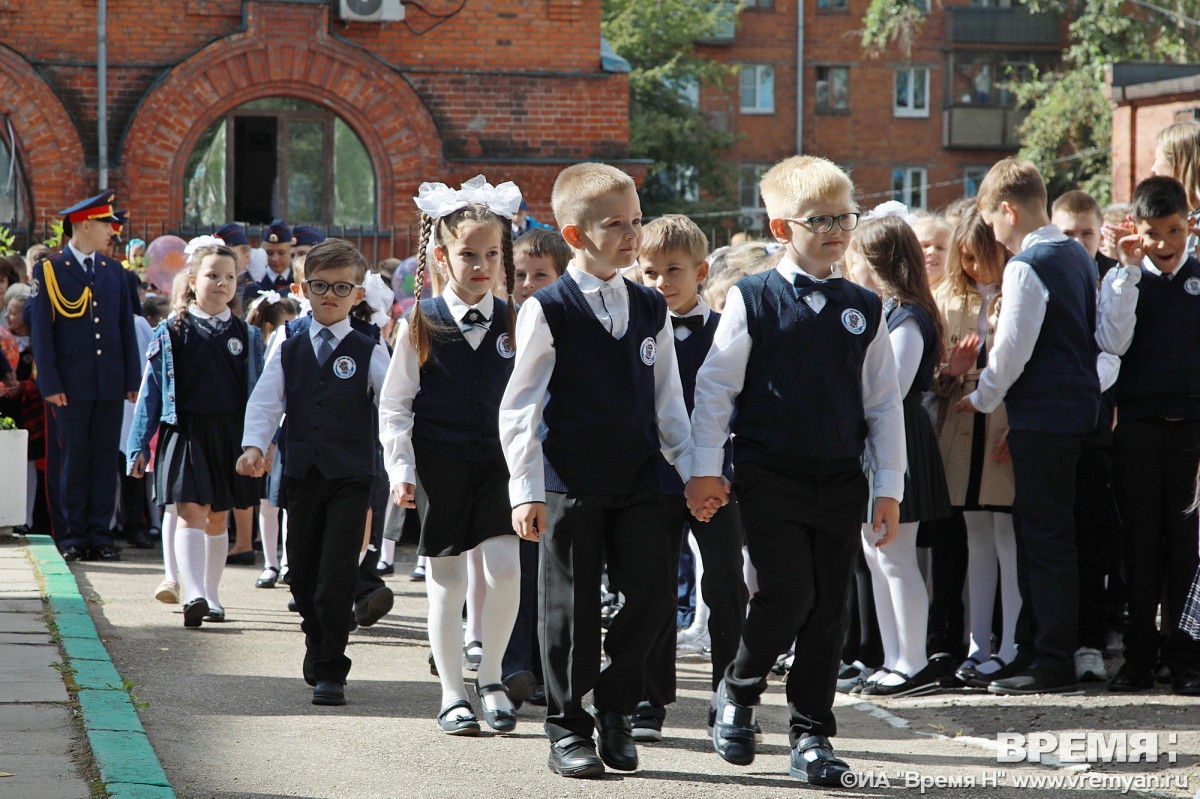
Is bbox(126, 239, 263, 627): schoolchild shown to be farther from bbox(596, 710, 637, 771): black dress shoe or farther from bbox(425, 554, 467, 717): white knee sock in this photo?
bbox(596, 710, 637, 771): black dress shoe

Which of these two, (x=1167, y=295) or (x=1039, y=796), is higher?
(x=1167, y=295)

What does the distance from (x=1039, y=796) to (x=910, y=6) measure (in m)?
31.5

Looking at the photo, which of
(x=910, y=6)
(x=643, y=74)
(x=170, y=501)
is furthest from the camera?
(x=643, y=74)

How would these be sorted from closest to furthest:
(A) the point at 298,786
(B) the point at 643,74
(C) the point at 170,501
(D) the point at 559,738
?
(A) the point at 298,786 → (D) the point at 559,738 → (C) the point at 170,501 → (B) the point at 643,74

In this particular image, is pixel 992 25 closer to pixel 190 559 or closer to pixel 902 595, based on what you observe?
pixel 190 559

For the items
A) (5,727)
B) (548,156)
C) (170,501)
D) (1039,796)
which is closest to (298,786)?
(5,727)

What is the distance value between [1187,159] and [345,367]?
395 centimetres

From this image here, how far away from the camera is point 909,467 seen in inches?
233

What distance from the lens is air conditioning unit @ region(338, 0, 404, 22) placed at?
1822 centimetres

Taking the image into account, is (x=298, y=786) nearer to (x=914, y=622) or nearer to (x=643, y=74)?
(x=914, y=622)

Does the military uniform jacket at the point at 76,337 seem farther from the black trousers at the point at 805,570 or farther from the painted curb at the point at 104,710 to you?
the black trousers at the point at 805,570

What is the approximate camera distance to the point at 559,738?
176 inches

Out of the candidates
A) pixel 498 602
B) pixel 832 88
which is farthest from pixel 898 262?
pixel 832 88

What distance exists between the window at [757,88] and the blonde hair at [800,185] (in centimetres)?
3791
